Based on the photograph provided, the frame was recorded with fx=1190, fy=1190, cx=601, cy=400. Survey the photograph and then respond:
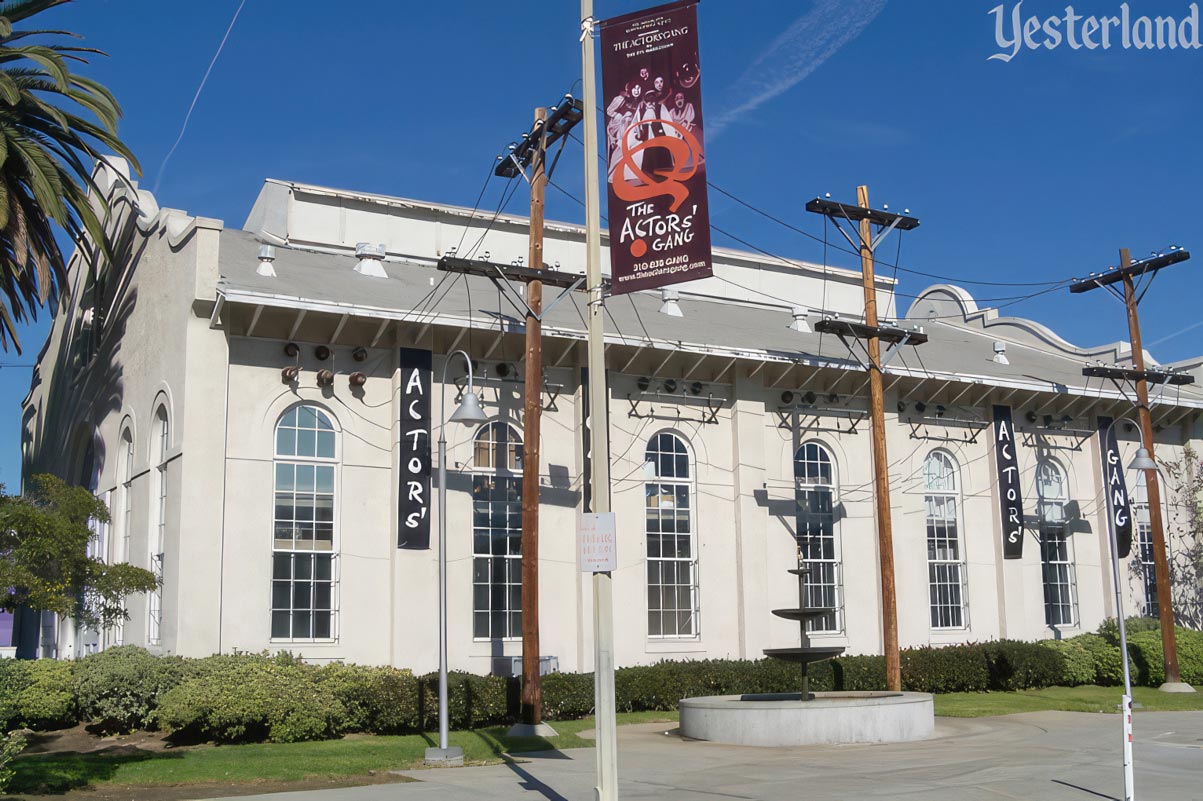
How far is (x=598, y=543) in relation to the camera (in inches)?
473

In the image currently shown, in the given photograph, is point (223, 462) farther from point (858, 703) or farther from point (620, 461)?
point (858, 703)

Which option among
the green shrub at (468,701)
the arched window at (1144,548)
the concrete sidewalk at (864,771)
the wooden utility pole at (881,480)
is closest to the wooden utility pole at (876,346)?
the wooden utility pole at (881,480)

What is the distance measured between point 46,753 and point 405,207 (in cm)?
2049

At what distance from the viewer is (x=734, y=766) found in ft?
57.0

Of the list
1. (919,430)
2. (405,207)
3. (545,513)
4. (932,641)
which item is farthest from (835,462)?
(405,207)

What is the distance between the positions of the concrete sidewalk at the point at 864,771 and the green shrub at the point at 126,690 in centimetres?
639

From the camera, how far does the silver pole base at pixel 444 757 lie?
1767 cm

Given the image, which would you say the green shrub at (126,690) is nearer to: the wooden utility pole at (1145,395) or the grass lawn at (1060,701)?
the grass lawn at (1060,701)

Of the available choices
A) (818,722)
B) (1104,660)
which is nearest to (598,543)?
(818,722)

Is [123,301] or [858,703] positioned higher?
[123,301]

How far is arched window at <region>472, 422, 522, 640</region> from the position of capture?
26.1 meters

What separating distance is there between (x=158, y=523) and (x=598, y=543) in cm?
1639

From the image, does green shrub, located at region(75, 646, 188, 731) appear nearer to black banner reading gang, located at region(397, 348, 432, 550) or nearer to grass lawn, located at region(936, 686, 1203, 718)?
black banner reading gang, located at region(397, 348, 432, 550)

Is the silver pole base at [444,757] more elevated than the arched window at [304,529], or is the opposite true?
the arched window at [304,529]
